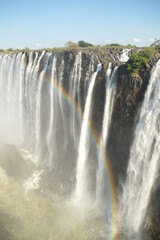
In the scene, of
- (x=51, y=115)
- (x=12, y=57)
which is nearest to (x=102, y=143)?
(x=51, y=115)

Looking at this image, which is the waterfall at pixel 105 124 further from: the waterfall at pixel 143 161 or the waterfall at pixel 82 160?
the waterfall at pixel 143 161

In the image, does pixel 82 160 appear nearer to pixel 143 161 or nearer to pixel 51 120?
pixel 51 120

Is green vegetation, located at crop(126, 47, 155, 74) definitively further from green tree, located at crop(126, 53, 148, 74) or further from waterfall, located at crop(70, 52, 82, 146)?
waterfall, located at crop(70, 52, 82, 146)

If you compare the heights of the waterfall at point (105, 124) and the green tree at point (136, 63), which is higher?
the green tree at point (136, 63)

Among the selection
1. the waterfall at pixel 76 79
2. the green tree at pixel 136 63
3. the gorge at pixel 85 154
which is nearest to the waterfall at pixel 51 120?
the gorge at pixel 85 154

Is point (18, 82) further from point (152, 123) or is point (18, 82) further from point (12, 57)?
point (152, 123)

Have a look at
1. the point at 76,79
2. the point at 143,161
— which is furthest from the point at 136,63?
the point at 76,79
